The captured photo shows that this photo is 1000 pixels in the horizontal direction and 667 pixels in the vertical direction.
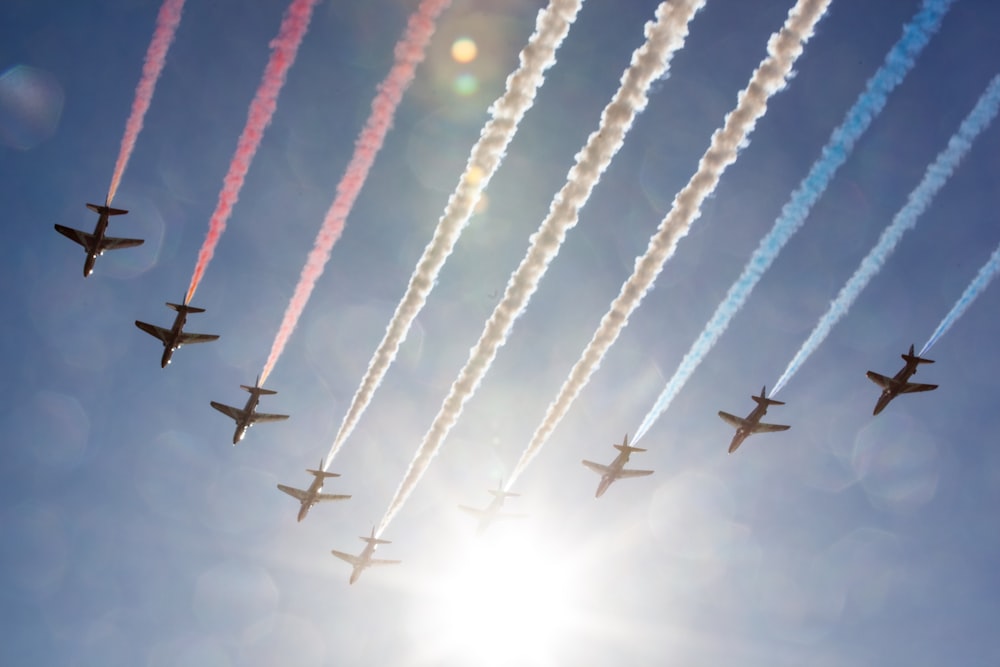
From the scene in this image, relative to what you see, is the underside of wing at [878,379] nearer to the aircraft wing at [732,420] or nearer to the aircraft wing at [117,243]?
the aircraft wing at [732,420]

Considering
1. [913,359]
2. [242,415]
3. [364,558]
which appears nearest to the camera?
[913,359]

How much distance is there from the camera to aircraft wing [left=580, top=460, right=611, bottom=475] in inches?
1479

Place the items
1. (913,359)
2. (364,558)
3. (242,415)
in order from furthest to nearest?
(364,558) → (242,415) → (913,359)

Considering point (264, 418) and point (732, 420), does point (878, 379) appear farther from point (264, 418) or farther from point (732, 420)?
point (264, 418)

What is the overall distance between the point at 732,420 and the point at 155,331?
105ft

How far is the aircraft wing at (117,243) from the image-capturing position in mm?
30172

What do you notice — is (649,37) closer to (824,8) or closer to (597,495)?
(824,8)

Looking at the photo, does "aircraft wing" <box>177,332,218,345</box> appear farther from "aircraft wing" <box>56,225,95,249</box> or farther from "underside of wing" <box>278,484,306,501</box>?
"underside of wing" <box>278,484,306,501</box>

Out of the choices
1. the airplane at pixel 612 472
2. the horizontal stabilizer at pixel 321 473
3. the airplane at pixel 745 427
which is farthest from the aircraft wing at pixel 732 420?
the horizontal stabilizer at pixel 321 473

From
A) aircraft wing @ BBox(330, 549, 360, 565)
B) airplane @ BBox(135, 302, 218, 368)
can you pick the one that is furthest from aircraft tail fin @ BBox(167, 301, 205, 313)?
aircraft wing @ BBox(330, 549, 360, 565)

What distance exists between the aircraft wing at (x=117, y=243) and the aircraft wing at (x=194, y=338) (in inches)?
203

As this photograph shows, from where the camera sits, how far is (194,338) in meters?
32.6

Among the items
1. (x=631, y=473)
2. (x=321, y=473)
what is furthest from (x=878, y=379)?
(x=321, y=473)

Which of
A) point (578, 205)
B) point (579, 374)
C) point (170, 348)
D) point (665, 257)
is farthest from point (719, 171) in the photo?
point (170, 348)
